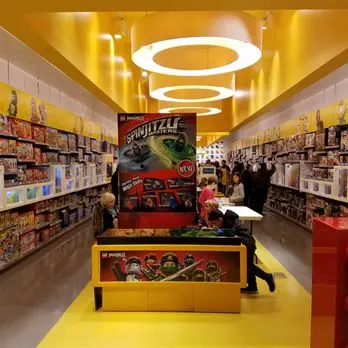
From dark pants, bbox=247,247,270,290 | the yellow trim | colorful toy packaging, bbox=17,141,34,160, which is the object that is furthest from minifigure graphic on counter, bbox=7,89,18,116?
dark pants, bbox=247,247,270,290

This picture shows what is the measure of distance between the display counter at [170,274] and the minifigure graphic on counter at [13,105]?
3.00m

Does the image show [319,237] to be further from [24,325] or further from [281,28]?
[281,28]

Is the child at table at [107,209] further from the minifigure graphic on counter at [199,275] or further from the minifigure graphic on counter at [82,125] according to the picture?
the minifigure graphic on counter at [82,125]

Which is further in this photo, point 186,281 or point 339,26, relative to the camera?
point 339,26

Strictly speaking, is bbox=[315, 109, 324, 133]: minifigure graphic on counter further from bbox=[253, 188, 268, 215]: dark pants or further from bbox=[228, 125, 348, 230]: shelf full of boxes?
bbox=[253, 188, 268, 215]: dark pants

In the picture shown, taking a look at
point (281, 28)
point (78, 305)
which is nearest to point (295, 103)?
Result: point (281, 28)

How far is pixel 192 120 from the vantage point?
6012mm

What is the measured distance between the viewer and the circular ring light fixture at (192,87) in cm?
970

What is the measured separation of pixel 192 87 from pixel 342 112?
363 centimetres

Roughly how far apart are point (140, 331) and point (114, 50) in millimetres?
8102

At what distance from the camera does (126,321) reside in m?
4.46

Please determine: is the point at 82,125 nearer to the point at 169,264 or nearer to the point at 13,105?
the point at 13,105

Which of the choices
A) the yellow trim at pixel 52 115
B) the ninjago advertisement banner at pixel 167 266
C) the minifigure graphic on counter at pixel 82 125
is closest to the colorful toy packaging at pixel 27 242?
the yellow trim at pixel 52 115

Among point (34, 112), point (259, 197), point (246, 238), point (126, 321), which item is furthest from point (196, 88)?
point (126, 321)
